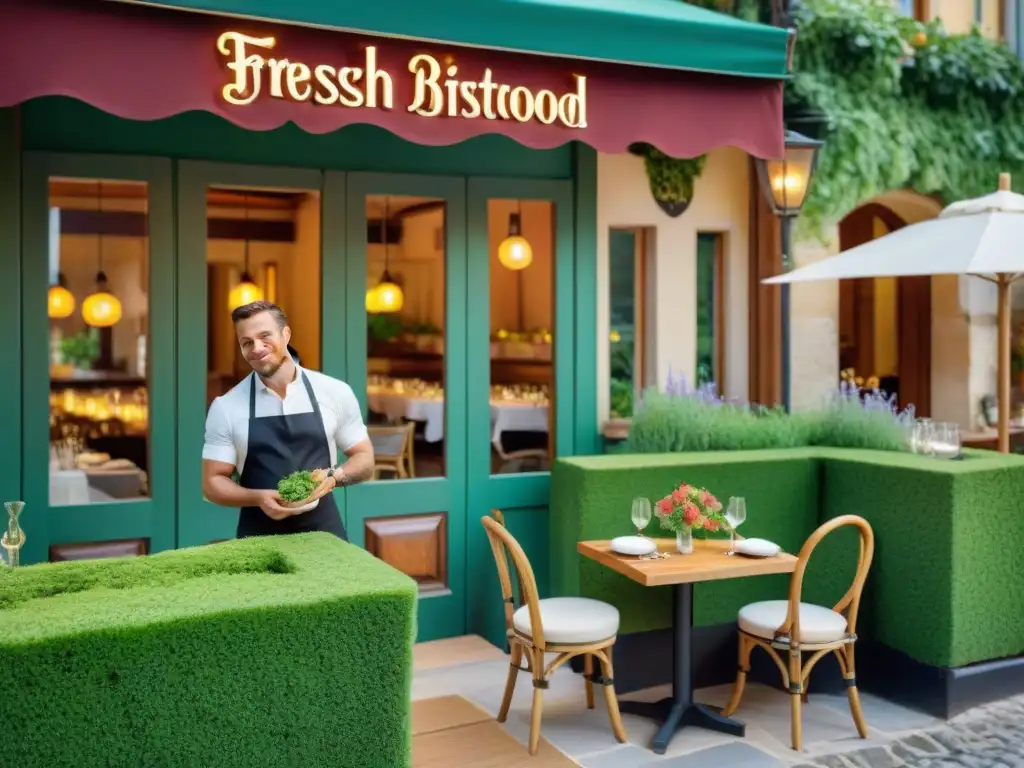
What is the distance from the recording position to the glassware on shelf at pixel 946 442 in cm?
622

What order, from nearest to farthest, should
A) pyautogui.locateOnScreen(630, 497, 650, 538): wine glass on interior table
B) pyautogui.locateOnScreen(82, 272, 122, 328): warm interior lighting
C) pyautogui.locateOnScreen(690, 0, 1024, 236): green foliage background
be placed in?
pyautogui.locateOnScreen(630, 497, 650, 538): wine glass on interior table, pyautogui.locateOnScreen(690, 0, 1024, 236): green foliage background, pyautogui.locateOnScreen(82, 272, 122, 328): warm interior lighting

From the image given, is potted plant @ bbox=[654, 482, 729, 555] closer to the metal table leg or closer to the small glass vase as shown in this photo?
the small glass vase

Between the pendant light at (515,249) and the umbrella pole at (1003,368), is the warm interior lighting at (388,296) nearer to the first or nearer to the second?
the pendant light at (515,249)

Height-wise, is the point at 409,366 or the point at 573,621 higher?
the point at 409,366

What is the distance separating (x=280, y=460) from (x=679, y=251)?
425cm

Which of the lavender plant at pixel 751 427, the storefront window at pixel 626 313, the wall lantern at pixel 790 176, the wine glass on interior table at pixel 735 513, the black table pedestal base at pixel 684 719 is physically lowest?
the black table pedestal base at pixel 684 719

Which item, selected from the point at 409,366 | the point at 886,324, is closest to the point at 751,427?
the point at 409,366

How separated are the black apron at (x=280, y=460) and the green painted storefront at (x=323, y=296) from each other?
1.67m

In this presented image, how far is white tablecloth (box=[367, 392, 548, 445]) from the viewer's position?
697 centimetres

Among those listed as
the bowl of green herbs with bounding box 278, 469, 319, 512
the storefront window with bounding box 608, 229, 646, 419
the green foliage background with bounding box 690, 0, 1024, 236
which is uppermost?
the green foliage background with bounding box 690, 0, 1024, 236

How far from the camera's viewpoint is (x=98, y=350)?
17.2 m

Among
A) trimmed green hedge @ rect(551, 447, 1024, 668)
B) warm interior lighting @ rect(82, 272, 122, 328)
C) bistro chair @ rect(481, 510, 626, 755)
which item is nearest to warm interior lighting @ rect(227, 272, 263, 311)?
warm interior lighting @ rect(82, 272, 122, 328)

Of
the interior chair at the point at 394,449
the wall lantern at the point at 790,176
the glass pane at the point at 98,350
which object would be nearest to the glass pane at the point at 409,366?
the interior chair at the point at 394,449

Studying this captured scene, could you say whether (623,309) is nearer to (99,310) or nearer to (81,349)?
(99,310)
